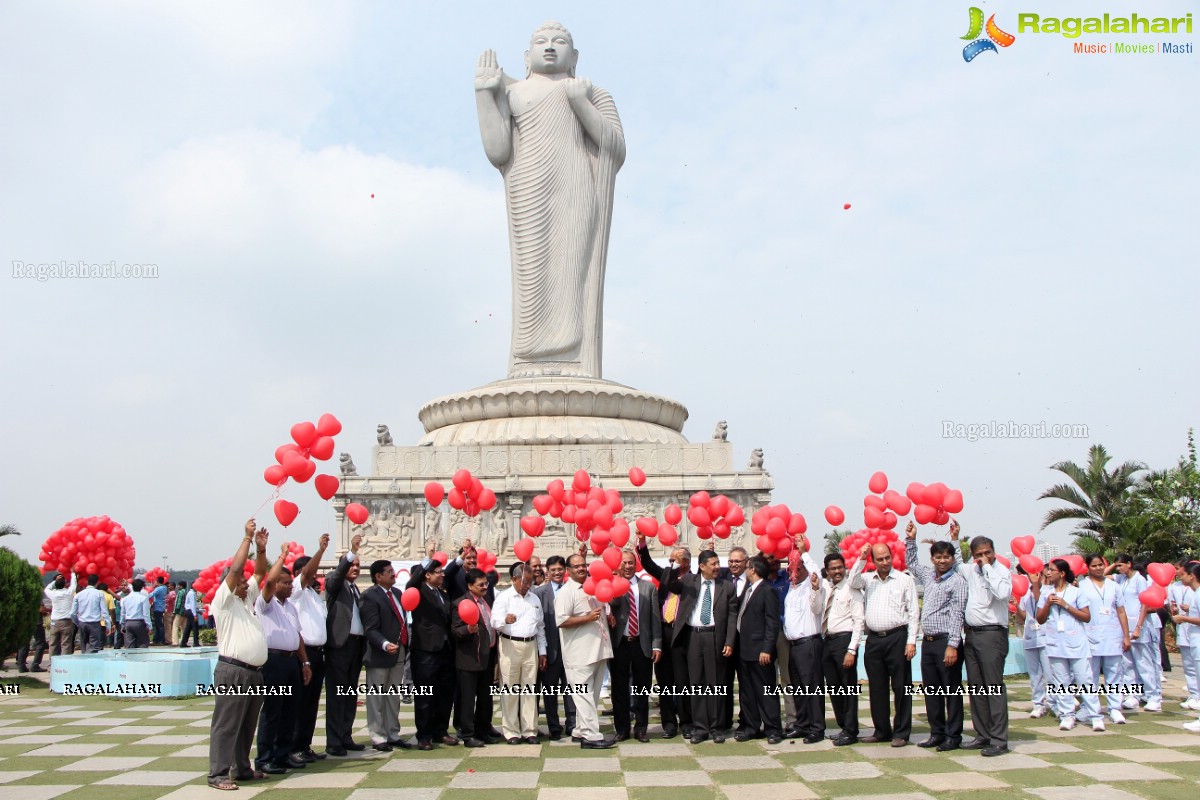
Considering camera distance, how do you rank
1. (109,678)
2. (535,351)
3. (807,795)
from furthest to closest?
(535,351), (109,678), (807,795)

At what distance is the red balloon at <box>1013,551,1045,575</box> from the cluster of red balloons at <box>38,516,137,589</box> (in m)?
13.6

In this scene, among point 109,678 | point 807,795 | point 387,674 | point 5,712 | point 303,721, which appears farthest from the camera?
point 109,678

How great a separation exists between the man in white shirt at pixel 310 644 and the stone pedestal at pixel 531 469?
7.68 meters

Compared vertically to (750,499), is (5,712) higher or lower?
lower

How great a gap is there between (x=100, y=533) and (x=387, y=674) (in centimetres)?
1081

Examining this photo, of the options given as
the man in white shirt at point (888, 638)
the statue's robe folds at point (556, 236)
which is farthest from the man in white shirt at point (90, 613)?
the man in white shirt at point (888, 638)

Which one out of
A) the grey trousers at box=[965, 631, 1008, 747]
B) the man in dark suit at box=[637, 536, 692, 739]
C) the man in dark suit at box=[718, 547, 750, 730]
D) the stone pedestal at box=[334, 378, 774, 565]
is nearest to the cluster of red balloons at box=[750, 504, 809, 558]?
the man in dark suit at box=[718, 547, 750, 730]

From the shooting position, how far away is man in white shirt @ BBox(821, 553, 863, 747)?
6.60 m

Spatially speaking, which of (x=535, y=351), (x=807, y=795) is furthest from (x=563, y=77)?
(x=807, y=795)

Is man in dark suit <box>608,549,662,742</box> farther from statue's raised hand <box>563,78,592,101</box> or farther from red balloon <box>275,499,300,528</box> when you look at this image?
statue's raised hand <box>563,78,592,101</box>

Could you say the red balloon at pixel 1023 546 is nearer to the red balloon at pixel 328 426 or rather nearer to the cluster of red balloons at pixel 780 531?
the cluster of red balloons at pixel 780 531

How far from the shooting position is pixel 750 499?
1496cm

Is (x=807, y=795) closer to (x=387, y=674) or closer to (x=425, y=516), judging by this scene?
(x=387, y=674)

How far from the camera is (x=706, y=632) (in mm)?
7086
